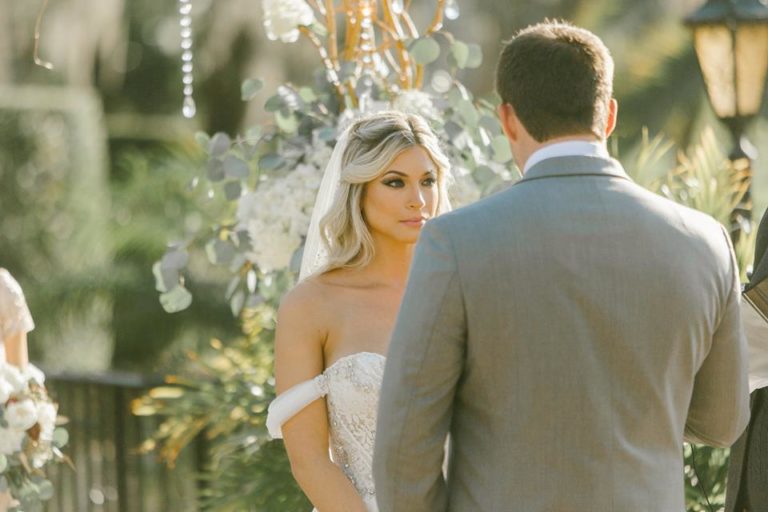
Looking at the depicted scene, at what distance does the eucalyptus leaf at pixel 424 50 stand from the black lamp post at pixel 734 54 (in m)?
1.45

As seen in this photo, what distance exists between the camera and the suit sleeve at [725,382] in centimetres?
276

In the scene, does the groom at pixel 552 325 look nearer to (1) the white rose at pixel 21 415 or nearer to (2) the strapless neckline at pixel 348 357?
(2) the strapless neckline at pixel 348 357

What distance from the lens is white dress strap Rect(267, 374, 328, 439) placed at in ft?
11.9

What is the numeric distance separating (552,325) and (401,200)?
138cm

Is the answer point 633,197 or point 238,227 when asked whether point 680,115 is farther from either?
point 633,197

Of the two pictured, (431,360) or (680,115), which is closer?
(431,360)

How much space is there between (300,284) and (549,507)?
4.44 ft

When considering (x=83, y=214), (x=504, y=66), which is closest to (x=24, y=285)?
(x=83, y=214)

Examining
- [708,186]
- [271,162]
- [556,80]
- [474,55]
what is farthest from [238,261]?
[556,80]

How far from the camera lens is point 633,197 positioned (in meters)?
2.66

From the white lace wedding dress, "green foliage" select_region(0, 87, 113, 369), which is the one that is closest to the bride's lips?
the white lace wedding dress

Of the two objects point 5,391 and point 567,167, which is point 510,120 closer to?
point 567,167

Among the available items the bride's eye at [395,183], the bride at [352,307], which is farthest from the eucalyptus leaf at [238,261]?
the bride's eye at [395,183]

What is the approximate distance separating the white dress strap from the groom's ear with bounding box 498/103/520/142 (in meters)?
1.13
